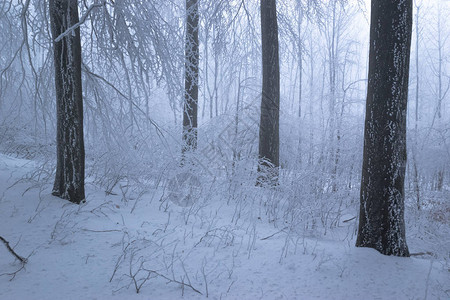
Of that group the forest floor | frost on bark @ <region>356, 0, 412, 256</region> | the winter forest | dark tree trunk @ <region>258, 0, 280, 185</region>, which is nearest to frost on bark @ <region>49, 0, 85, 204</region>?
the winter forest

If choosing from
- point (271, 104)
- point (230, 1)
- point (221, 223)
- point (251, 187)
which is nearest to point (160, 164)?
point (251, 187)

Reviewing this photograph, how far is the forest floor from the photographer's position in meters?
2.36

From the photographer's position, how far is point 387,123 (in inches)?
121

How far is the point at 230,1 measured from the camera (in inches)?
289

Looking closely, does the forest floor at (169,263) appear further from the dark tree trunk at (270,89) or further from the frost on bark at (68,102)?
the dark tree trunk at (270,89)

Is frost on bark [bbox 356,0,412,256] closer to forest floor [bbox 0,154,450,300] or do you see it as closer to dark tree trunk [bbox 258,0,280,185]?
forest floor [bbox 0,154,450,300]

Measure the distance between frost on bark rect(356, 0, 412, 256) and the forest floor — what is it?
29cm

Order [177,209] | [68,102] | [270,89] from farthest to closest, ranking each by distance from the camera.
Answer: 1. [270,89]
2. [177,209]
3. [68,102]

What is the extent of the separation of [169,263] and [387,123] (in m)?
2.69

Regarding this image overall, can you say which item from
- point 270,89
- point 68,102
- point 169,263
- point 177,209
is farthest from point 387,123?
point 68,102

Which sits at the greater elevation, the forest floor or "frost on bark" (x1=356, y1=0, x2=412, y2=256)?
"frost on bark" (x1=356, y1=0, x2=412, y2=256)

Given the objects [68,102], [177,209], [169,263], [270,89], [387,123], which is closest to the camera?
[169,263]

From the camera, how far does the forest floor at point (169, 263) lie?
2.36 metres

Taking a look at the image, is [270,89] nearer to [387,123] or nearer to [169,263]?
[387,123]
